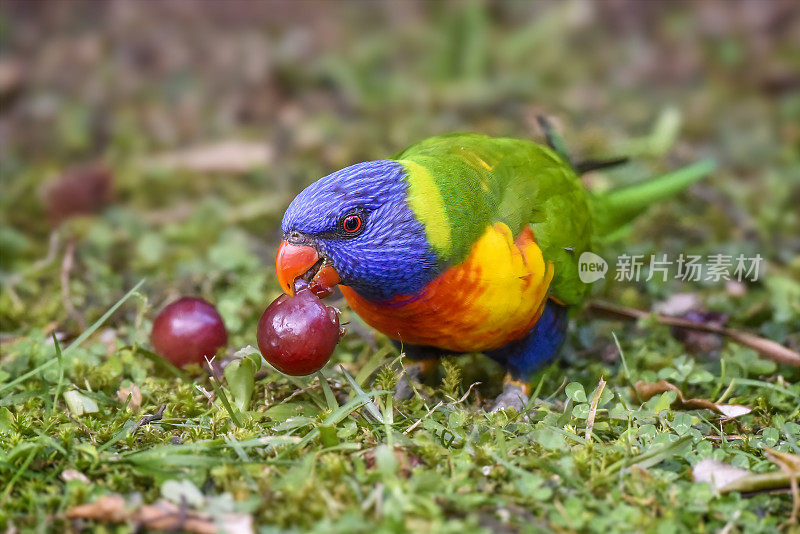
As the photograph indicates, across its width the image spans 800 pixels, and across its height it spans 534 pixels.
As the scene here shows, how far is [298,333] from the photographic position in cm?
266

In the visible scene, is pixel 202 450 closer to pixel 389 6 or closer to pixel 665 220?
pixel 665 220

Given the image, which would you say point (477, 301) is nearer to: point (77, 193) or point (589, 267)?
point (589, 267)

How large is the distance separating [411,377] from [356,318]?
575 millimetres

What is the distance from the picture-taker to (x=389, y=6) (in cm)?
690

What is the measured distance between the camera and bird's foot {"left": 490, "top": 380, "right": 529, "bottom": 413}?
3.19m

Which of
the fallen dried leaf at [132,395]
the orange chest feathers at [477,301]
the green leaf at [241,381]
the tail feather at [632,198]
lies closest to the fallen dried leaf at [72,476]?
the fallen dried leaf at [132,395]

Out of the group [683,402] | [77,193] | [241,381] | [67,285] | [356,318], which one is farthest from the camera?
[77,193]

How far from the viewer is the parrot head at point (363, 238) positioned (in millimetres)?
2670

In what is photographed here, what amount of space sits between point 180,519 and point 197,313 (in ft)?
3.96

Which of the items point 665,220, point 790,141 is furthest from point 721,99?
point 665,220

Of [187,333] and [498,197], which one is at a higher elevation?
[498,197]

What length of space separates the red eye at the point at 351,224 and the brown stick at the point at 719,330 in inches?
66.2

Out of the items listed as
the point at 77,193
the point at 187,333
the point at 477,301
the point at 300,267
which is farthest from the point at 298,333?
the point at 77,193

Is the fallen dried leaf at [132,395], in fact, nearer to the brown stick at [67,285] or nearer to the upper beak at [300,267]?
the brown stick at [67,285]
